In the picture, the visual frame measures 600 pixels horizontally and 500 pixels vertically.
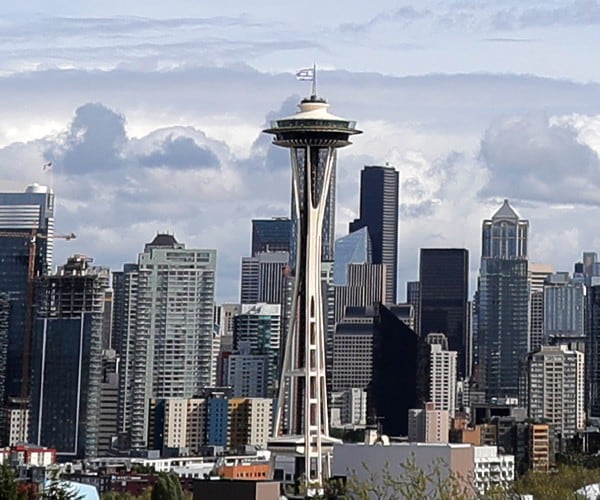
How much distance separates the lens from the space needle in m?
74.1

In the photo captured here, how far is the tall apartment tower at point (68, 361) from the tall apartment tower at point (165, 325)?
Result: 18.9 ft

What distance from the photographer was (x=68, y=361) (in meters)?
142

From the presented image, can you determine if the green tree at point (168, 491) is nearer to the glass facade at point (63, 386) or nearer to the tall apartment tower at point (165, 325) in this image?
the glass facade at point (63, 386)

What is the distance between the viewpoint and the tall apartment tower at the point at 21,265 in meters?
148

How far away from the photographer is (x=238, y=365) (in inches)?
6614

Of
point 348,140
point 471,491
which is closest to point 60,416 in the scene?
point 348,140

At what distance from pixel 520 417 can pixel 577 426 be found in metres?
15.4

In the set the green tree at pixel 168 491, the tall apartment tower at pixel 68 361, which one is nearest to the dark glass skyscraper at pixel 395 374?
the tall apartment tower at pixel 68 361

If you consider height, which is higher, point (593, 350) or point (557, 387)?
point (593, 350)

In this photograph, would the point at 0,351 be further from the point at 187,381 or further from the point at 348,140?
the point at 348,140

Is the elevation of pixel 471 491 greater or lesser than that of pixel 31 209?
lesser

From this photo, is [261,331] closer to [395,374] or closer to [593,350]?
[395,374]

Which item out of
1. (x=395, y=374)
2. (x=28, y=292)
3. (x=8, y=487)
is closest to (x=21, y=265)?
(x=28, y=292)

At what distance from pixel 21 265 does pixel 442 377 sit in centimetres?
3596
